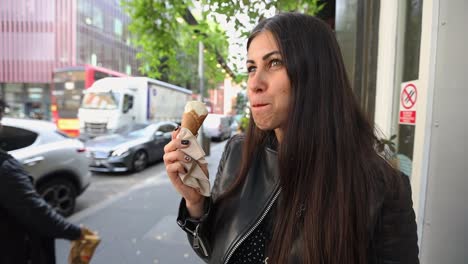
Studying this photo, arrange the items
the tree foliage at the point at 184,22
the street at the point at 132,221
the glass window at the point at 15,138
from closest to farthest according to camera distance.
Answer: the tree foliage at the point at 184,22
the street at the point at 132,221
the glass window at the point at 15,138

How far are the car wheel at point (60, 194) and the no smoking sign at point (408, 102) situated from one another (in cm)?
494

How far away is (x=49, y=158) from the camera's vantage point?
16.2 ft

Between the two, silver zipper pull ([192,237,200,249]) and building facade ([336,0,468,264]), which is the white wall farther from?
silver zipper pull ([192,237,200,249])

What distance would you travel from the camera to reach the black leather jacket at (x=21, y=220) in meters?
1.78

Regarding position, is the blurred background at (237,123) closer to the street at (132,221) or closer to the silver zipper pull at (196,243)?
the street at (132,221)

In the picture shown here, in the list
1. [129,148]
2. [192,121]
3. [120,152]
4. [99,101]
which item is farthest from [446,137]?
[99,101]

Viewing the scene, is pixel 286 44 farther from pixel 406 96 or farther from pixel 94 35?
pixel 94 35

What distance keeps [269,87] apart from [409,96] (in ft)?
5.65

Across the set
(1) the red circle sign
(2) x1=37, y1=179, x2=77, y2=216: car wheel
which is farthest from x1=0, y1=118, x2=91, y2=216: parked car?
(1) the red circle sign

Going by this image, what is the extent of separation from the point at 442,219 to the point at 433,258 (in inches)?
10.1

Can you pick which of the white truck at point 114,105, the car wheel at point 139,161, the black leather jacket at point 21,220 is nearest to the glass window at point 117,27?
the white truck at point 114,105

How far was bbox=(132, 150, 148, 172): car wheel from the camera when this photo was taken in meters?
9.59

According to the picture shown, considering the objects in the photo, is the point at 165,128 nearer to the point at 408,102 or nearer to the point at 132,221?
the point at 132,221

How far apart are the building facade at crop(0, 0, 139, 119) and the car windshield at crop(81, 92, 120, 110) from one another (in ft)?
42.1
